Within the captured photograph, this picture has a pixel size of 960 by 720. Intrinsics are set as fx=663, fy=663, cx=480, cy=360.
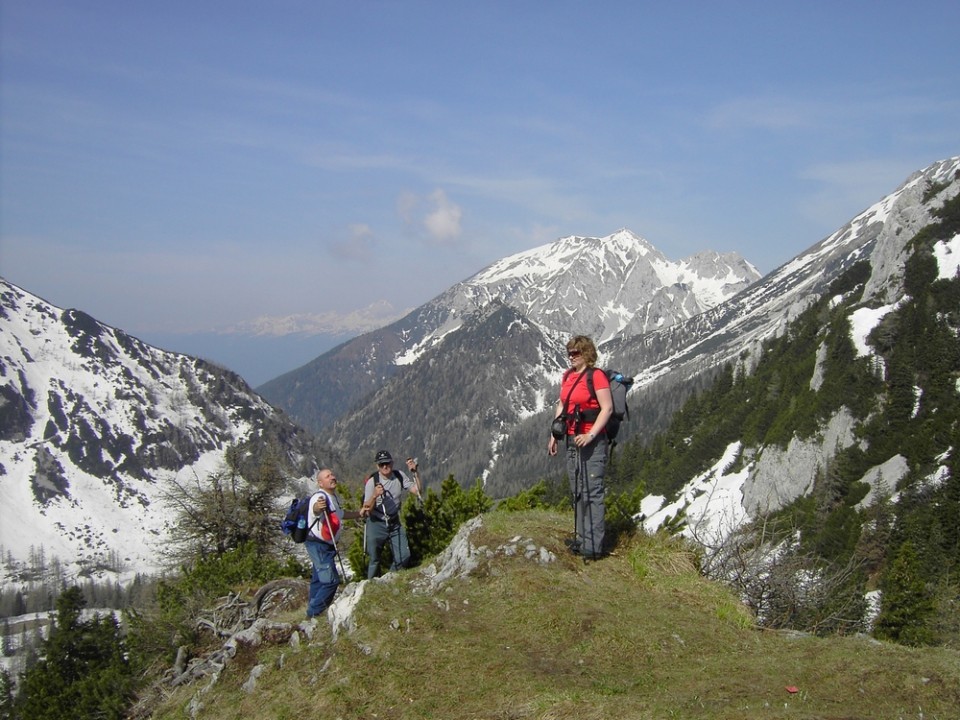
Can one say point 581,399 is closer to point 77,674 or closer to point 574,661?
point 574,661

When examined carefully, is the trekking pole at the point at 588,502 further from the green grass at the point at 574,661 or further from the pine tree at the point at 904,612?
the pine tree at the point at 904,612

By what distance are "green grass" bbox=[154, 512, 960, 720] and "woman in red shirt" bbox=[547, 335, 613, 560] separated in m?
0.94

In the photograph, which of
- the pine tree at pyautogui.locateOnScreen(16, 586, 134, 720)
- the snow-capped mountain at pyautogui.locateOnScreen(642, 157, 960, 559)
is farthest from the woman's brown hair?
the snow-capped mountain at pyautogui.locateOnScreen(642, 157, 960, 559)

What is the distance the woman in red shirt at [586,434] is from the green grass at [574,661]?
0.94 metres

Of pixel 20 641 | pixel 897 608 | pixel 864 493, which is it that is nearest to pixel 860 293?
pixel 864 493

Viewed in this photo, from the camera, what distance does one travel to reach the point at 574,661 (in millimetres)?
9211

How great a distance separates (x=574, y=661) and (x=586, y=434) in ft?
12.4

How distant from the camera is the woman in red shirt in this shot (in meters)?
11.5

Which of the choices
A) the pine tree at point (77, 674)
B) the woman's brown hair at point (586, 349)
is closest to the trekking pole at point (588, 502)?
the woman's brown hair at point (586, 349)

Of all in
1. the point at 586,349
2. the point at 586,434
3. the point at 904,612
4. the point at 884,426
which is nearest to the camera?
the point at 586,434

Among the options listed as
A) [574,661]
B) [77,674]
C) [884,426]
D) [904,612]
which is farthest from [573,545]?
[884,426]

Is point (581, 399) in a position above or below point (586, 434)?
above

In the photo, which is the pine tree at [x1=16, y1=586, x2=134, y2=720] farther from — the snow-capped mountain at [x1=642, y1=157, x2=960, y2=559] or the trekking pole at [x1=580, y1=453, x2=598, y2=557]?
the snow-capped mountain at [x1=642, y1=157, x2=960, y2=559]

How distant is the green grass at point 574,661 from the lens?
7.68 m
